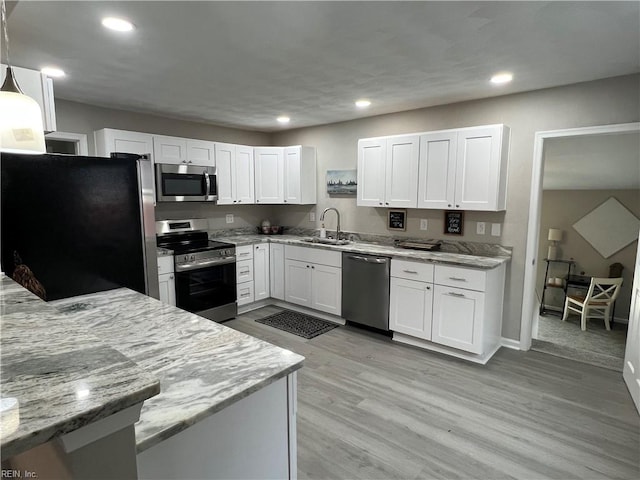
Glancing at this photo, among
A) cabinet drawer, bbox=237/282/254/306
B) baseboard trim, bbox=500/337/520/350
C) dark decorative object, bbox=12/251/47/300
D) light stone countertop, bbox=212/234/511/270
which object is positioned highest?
dark decorative object, bbox=12/251/47/300

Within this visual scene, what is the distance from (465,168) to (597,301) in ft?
9.92

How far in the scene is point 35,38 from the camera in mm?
2150

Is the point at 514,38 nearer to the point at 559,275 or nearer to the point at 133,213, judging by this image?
the point at 133,213

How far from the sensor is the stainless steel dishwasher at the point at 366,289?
383 cm

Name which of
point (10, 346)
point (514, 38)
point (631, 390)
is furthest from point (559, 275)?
point (10, 346)

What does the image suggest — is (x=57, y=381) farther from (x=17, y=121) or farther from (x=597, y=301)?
(x=597, y=301)

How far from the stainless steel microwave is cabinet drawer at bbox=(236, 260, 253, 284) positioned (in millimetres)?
876

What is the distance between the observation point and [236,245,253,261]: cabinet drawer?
4.52 meters

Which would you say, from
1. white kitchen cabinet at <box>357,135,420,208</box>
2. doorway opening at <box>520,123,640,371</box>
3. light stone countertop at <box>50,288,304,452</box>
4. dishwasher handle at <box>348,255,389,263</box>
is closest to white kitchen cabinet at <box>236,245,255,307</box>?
dishwasher handle at <box>348,255,389,263</box>

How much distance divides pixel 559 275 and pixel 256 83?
6106 mm

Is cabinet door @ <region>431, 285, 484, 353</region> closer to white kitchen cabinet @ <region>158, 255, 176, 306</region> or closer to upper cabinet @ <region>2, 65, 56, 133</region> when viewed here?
white kitchen cabinet @ <region>158, 255, 176, 306</region>

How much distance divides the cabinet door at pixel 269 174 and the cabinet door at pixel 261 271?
73 centimetres

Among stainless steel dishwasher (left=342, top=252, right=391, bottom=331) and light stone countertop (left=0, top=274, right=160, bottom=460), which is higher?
light stone countertop (left=0, top=274, right=160, bottom=460)

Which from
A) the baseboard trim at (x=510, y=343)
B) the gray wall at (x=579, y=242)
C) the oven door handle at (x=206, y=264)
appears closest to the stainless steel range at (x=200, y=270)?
the oven door handle at (x=206, y=264)
